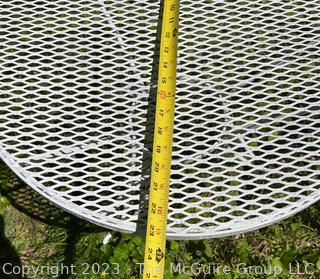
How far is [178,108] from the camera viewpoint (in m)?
1.76

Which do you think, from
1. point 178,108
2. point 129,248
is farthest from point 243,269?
point 178,108

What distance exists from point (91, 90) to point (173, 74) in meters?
0.38

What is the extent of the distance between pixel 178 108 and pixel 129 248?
907mm

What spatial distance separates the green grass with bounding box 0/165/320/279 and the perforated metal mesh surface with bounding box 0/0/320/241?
2.79ft

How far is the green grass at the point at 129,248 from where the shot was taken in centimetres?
249

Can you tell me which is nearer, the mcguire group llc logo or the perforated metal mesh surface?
the perforated metal mesh surface

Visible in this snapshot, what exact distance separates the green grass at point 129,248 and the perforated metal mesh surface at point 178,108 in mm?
850

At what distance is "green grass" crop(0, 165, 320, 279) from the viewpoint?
2488mm

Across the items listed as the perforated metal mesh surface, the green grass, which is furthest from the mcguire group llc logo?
the perforated metal mesh surface

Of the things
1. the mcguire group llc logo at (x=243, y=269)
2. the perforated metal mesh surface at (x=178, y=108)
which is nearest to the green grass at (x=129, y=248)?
the mcguire group llc logo at (x=243, y=269)

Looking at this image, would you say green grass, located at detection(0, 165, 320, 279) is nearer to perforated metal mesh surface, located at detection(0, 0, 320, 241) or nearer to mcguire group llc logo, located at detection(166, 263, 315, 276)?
mcguire group llc logo, located at detection(166, 263, 315, 276)

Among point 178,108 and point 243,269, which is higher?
point 178,108

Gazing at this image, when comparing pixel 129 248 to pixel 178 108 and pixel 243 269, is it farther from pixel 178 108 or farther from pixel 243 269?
pixel 178 108

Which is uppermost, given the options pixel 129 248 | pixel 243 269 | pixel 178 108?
pixel 178 108
